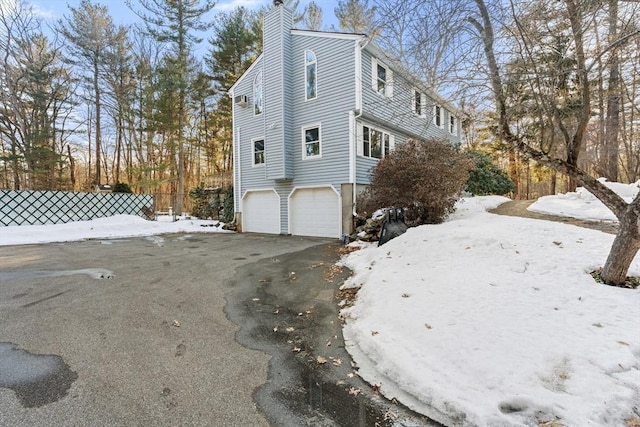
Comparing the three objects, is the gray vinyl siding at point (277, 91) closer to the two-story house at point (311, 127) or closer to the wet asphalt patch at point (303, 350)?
the two-story house at point (311, 127)

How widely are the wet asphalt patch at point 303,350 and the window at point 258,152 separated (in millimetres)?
7733

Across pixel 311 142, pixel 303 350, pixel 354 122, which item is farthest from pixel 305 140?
pixel 303 350

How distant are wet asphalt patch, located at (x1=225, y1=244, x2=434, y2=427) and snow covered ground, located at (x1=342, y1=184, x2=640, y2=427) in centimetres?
19

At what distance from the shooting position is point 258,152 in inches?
510

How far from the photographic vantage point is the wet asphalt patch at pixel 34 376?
227 centimetres

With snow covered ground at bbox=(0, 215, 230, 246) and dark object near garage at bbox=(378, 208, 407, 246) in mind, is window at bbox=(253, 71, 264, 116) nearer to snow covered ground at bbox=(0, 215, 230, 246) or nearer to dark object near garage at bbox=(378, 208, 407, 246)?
snow covered ground at bbox=(0, 215, 230, 246)

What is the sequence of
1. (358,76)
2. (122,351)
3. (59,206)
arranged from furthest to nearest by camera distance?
1. (59,206)
2. (358,76)
3. (122,351)

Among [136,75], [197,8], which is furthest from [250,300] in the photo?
[136,75]

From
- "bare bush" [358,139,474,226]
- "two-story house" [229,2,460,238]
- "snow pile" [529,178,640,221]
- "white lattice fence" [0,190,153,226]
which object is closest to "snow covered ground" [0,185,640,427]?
"bare bush" [358,139,474,226]

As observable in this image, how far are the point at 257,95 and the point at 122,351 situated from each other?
473 inches

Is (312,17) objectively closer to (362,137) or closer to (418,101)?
(362,137)

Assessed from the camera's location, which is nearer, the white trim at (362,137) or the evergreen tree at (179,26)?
the white trim at (362,137)

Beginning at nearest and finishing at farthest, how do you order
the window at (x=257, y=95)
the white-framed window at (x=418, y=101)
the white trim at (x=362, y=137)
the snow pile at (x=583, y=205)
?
the white-framed window at (x=418, y=101)
the snow pile at (x=583, y=205)
the white trim at (x=362, y=137)
the window at (x=257, y=95)

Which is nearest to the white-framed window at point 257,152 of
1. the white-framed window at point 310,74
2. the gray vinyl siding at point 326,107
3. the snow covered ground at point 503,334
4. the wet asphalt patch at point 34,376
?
the gray vinyl siding at point 326,107
